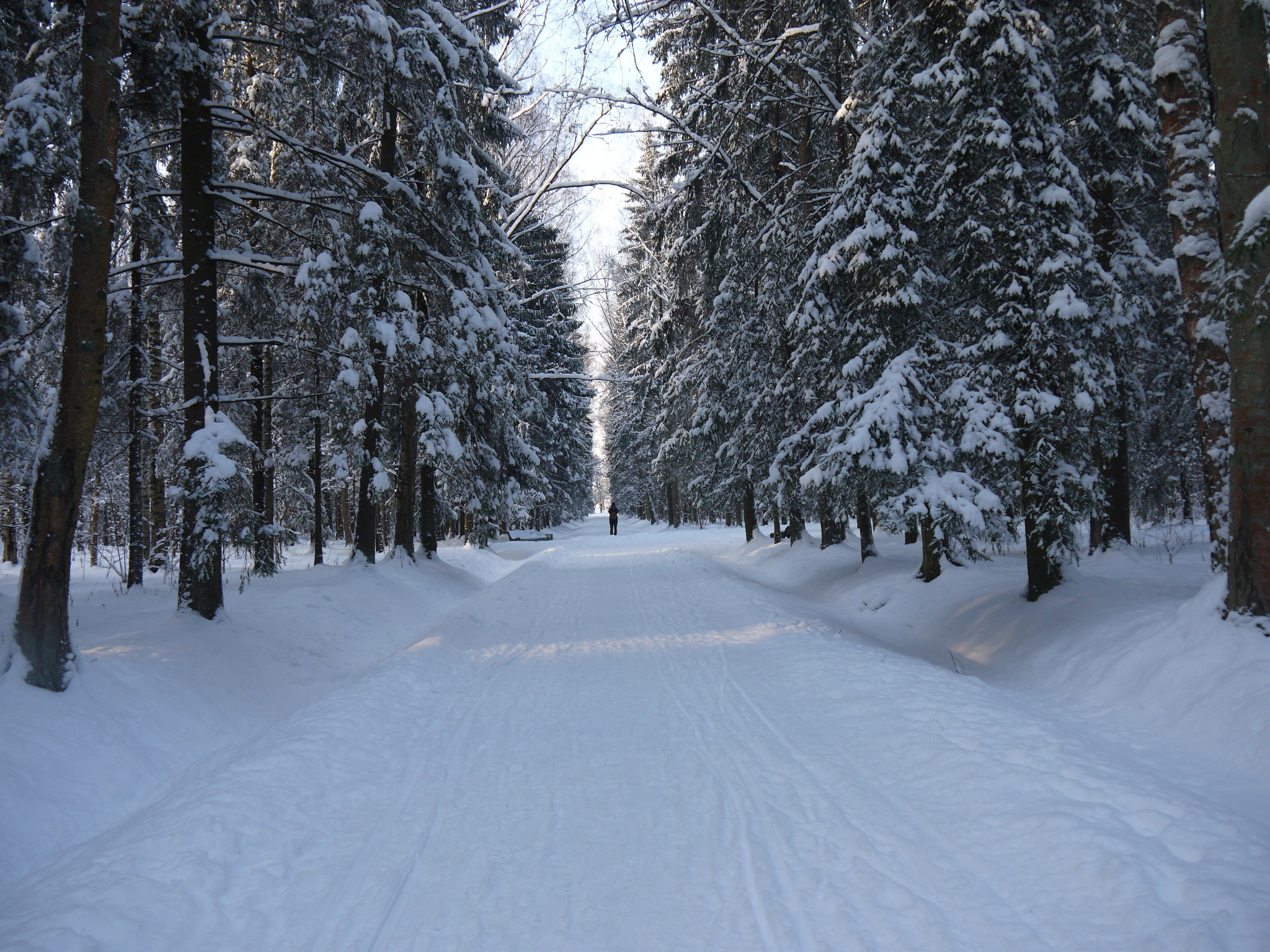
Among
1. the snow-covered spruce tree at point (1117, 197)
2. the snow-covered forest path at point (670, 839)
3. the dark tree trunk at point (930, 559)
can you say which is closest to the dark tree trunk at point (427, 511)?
the snow-covered forest path at point (670, 839)

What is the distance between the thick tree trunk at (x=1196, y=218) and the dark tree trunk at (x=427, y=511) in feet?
50.2

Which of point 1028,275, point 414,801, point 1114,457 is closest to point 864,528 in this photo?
point 1114,457

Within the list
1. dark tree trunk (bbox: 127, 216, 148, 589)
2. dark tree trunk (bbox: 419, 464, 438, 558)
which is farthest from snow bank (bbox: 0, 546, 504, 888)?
dark tree trunk (bbox: 419, 464, 438, 558)

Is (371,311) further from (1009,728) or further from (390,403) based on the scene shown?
(1009,728)

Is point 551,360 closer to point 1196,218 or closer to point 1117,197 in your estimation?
point 1117,197

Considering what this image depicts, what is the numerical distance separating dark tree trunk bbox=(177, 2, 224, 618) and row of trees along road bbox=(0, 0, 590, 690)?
0.10 feet

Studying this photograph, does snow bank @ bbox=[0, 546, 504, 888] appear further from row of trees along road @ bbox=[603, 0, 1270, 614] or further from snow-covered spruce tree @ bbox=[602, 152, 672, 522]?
snow-covered spruce tree @ bbox=[602, 152, 672, 522]

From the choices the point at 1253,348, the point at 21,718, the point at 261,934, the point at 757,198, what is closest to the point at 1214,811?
the point at 1253,348

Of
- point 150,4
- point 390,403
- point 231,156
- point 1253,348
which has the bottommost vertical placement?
point 1253,348

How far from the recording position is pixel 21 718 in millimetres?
4840

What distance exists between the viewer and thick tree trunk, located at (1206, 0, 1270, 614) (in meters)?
5.38

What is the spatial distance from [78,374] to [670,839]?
21.2ft

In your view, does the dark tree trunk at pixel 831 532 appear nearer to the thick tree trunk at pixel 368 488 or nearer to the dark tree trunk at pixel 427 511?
the dark tree trunk at pixel 427 511

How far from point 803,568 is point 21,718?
48.4 ft
